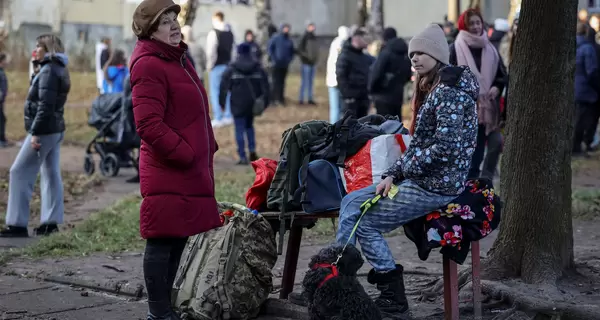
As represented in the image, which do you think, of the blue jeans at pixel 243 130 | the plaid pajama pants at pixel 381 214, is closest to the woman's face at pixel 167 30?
the plaid pajama pants at pixel 381 214

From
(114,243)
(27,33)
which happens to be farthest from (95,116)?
(27,33)

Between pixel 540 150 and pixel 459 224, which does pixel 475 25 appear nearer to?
pixel 540 150

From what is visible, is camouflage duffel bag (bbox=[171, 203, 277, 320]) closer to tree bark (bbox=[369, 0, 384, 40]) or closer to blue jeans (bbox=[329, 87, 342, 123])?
blue jeans (bbox=[329, 87, 342, 123])

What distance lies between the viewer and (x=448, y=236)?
571 cm

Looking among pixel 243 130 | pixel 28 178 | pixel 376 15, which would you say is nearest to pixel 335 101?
pixel 243 130

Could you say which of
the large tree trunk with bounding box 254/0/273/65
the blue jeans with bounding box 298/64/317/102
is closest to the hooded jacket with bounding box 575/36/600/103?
the blue jeans with bounding box 298/64/317/102

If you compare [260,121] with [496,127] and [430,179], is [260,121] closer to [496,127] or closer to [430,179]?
[496,127]

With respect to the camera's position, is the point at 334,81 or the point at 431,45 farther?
the point at 334,81

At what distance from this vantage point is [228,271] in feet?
20.4

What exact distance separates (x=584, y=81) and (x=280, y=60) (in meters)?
11.8

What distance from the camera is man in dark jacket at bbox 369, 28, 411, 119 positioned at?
12.9 meters

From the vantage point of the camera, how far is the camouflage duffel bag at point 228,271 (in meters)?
6.17

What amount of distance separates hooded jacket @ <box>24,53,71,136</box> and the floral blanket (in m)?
4.54

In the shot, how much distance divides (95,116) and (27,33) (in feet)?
62.1
